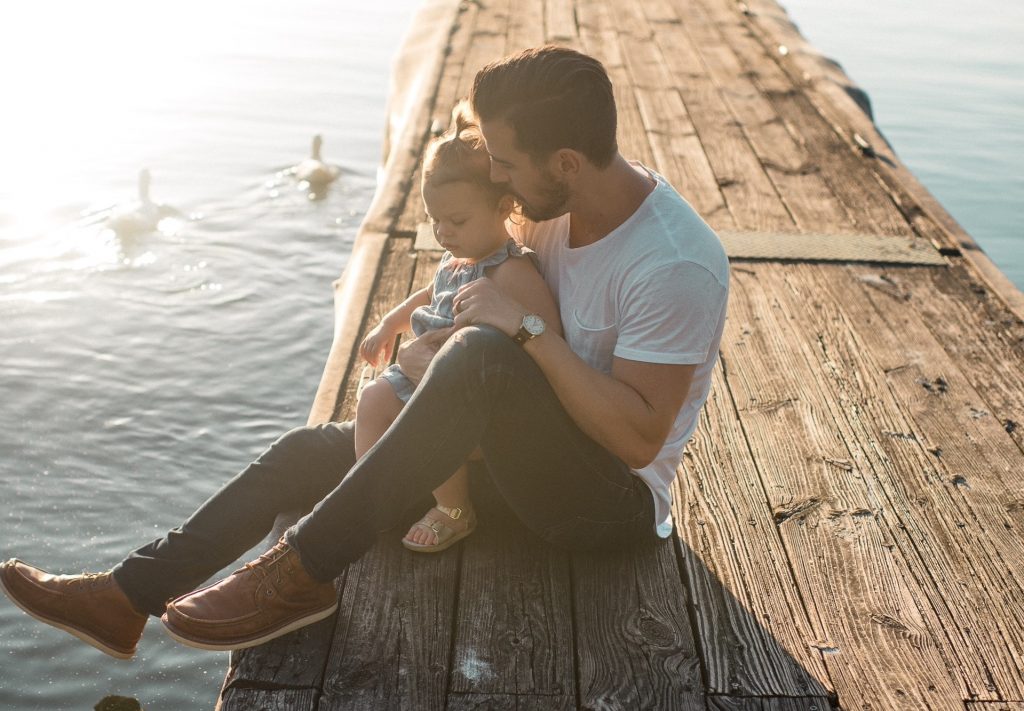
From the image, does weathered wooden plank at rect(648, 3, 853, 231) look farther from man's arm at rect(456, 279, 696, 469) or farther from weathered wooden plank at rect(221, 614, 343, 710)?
weathered wooden plank at rect(221, 614, 343, 710)

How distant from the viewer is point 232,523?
2793 mm

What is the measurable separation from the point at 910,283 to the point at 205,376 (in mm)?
4089

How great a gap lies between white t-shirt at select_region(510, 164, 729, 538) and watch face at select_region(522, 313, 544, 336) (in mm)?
144

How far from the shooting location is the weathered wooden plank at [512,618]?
251 cm

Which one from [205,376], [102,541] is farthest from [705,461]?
[205,376]

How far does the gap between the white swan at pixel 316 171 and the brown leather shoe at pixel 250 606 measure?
26.7 ft

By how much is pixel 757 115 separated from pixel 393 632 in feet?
17.0

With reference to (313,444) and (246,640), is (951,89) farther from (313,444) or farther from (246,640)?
(246,640)

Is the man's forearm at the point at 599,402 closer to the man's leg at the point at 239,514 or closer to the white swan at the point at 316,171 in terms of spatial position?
the man's leg at the point at 239,514

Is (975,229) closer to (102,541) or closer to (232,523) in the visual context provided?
(102,541)

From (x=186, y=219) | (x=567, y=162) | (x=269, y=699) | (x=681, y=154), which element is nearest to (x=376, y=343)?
(x=567, y=162)

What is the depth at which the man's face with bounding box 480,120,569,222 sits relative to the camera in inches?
102

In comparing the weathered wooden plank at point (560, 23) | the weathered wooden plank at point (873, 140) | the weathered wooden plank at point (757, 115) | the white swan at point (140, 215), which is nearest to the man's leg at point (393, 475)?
the weathered wooden plank at point (873, 140)

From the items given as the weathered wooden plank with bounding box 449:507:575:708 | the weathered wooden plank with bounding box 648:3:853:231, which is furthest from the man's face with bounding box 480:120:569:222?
the weathered wooden plank with bounding box 648:3:853:231
